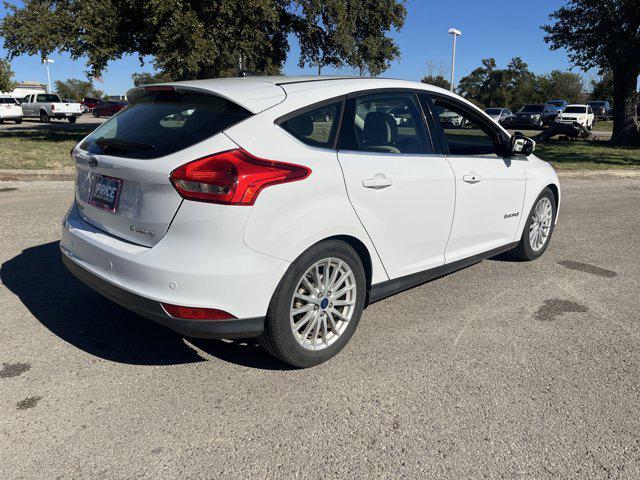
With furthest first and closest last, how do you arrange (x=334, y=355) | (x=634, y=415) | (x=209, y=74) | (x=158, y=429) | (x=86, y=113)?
(x=86, y=113) < (x=209, y=74) < (x=334, y=355) < (x=634, y=415) < (x=158, y=429)

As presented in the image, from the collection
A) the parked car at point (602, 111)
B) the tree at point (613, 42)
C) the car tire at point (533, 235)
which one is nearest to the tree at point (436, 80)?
the parked car at point (602, 111)

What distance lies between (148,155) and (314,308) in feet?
4.17

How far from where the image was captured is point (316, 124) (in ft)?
10.2

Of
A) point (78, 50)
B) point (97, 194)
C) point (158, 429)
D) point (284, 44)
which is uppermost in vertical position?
point (284, 44)

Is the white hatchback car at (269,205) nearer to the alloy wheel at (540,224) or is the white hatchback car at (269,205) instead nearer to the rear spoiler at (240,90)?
the rear spoiler at (240,90)

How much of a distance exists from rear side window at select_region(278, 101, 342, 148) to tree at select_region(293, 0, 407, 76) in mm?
17819

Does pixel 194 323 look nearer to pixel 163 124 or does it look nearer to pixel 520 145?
pixel 163 124

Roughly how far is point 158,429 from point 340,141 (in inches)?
73.4

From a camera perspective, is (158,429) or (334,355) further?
(334,355)

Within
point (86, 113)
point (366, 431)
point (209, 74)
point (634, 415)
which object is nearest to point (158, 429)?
point (366, 431)

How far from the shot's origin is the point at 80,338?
350 centimetres

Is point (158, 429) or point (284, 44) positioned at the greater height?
point (284, 44)

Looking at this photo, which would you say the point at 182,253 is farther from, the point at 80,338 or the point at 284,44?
the point at 284,44


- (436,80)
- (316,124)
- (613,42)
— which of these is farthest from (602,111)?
(316,124)
